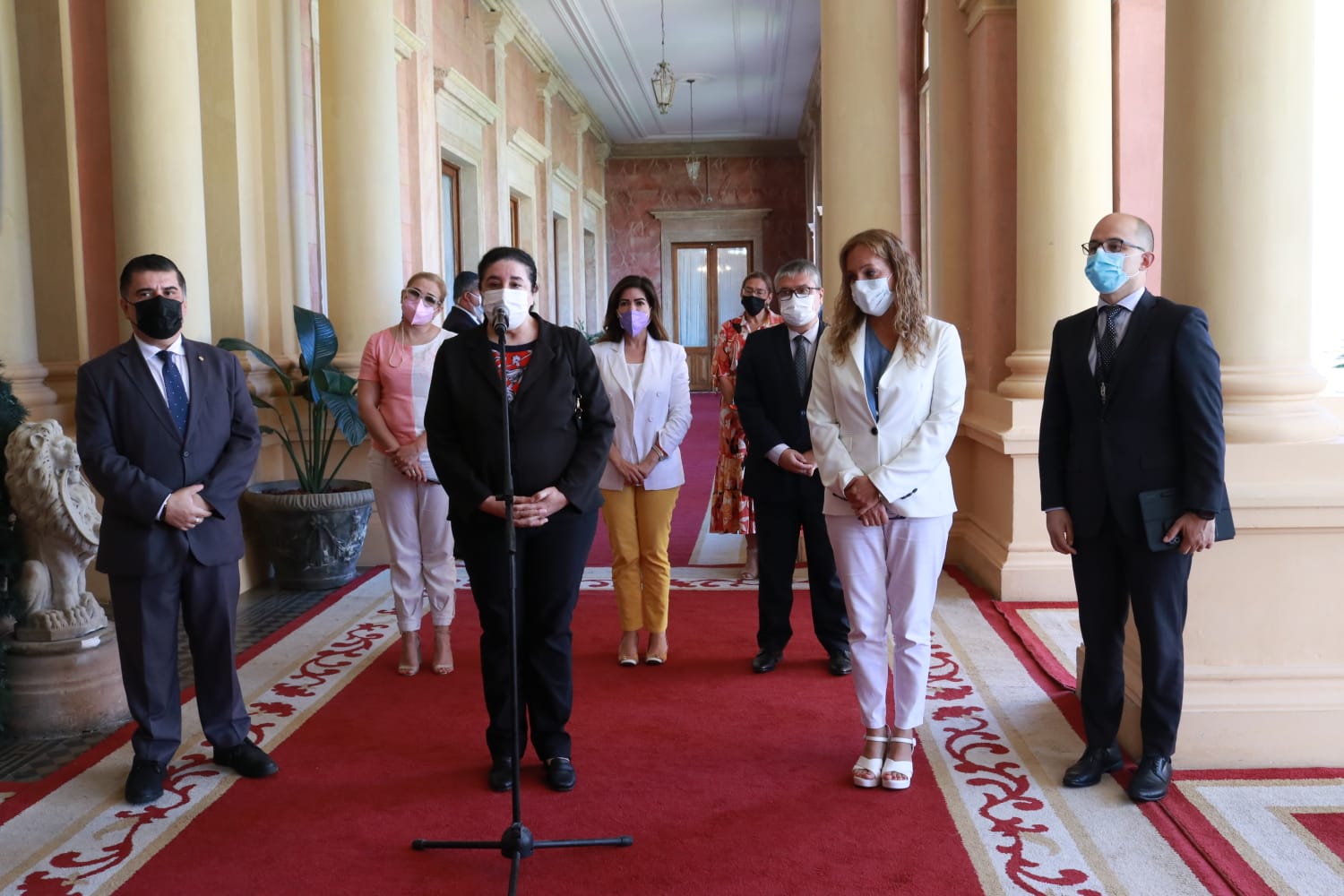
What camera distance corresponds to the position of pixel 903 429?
3344 millimetres

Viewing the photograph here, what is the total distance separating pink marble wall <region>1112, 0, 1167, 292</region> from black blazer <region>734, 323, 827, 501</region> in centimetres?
279

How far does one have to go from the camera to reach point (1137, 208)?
630cm

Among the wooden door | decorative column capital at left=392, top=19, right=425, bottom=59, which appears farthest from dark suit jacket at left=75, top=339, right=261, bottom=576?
the wooden door

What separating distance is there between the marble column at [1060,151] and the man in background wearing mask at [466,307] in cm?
265

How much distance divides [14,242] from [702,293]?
1931 centimetres

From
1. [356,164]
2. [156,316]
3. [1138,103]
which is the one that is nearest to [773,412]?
[156,316]

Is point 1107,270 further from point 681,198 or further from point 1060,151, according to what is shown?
point 681,198

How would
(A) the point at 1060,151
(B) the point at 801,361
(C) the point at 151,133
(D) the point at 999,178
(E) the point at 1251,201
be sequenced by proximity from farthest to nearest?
1. (D) the point at 999,178
2. (A) the point at 1060,151
3. (C) the point at 151,133
4. (B) the point at 801,361
5. (E) the point at 1251,201

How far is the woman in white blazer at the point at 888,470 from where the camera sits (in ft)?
10.9

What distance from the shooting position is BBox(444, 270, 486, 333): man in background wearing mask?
3381mm

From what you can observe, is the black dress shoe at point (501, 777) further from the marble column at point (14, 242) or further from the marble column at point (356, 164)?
the marble column at point (356, 164)

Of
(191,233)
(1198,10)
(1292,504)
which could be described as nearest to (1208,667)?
(1292,504)

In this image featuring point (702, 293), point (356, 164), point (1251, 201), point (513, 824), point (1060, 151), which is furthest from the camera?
point (702, 293)

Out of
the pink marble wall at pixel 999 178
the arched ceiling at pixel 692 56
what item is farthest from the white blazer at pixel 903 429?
the arched ceiling at pixel 692 56
